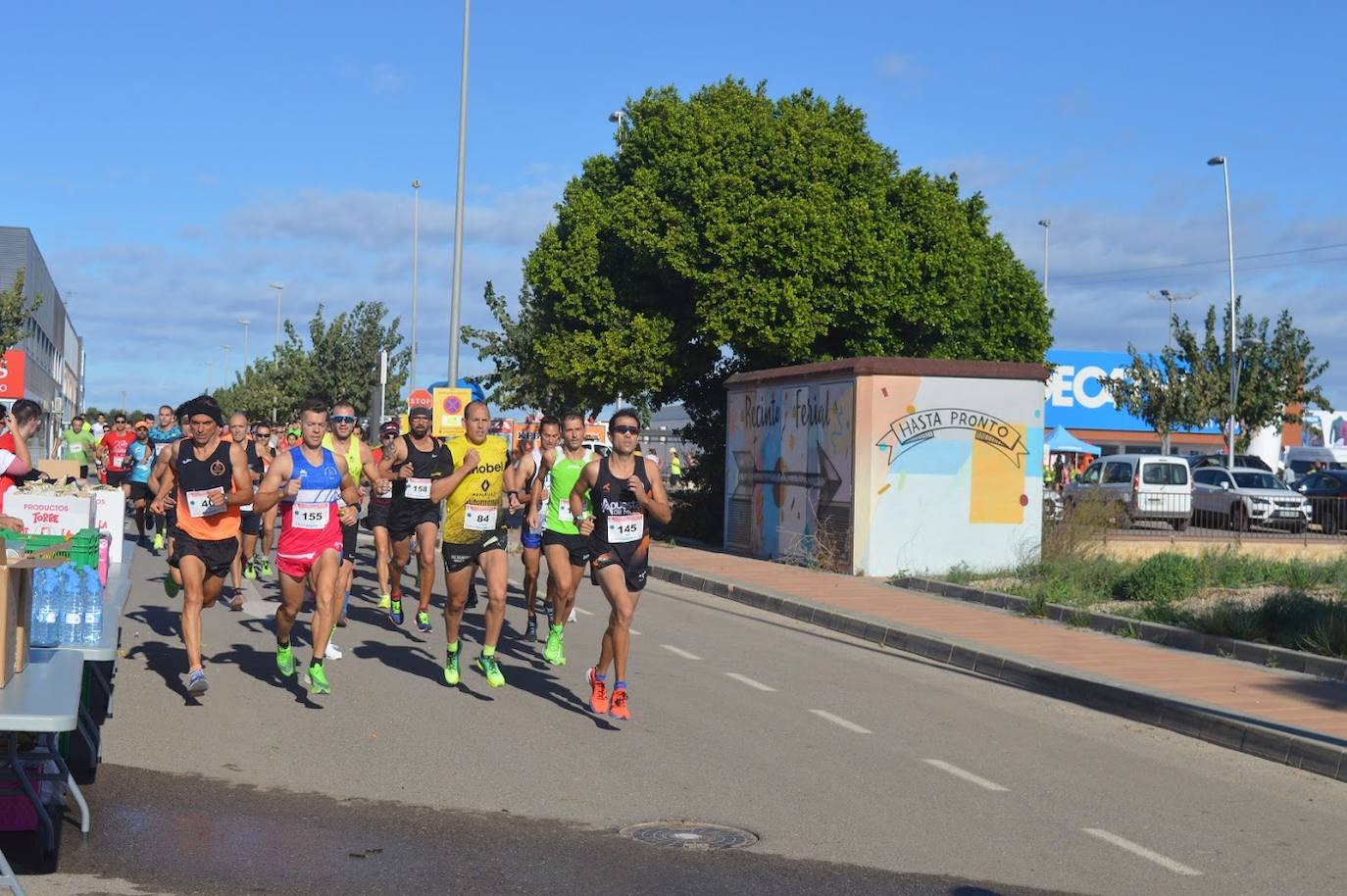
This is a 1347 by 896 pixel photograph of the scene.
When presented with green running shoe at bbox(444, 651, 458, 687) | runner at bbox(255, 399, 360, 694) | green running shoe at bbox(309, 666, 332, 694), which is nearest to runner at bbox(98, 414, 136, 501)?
green running shoe at bbox(444, 651, 458, 687)

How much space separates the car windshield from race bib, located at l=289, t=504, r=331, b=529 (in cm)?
3002

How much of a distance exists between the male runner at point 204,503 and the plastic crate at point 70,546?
2332mm

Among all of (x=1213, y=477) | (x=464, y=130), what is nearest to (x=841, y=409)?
(x=464, y=130)

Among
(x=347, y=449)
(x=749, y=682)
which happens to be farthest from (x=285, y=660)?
(x=749, y=682)

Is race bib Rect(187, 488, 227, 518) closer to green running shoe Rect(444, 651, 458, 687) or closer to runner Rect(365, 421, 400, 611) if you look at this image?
green running shoe Rect(444, 651, 458, 687)

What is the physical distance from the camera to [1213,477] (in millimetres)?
36875

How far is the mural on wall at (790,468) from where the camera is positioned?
21578 millimetres

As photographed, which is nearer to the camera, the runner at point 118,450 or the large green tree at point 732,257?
the runner at point 118,450

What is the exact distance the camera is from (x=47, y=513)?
7906 millimetres

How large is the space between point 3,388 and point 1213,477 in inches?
1060

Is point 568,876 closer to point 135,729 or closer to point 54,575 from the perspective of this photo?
point 54,575

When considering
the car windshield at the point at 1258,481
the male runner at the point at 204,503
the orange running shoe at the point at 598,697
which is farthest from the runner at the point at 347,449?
the car windshield at the point at 1258,481

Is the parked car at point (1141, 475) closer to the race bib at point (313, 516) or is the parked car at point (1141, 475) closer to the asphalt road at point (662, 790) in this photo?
the asphalt road at point (662, 790)

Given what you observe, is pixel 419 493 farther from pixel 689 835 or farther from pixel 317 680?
pixel 689 835
